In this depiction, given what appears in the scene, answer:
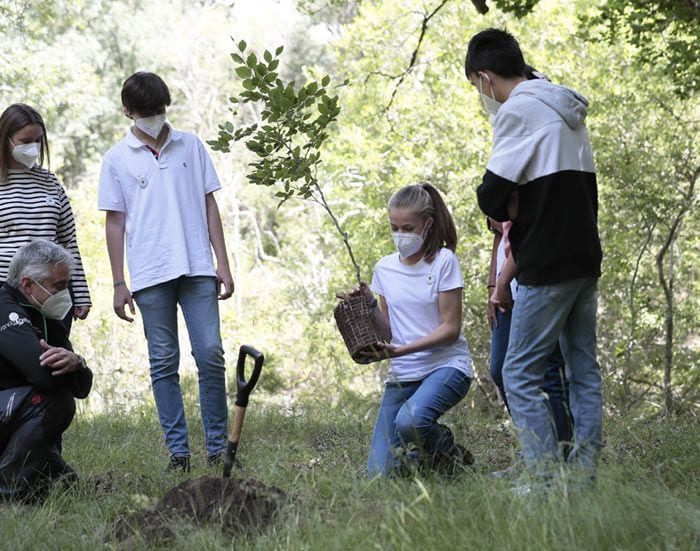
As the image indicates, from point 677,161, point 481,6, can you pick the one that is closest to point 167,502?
point 481,6

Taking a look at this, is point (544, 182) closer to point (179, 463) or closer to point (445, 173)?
point (179, 463)

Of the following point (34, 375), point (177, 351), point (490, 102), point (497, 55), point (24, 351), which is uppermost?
point (497, 55)

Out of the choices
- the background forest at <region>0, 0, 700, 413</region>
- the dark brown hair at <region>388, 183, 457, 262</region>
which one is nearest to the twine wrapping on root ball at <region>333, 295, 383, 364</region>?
the dark brown hair at <region>388, 183, 457, 262</region>

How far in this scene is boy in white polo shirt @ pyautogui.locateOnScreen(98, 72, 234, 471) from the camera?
5.05 m

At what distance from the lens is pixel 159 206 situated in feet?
16.8

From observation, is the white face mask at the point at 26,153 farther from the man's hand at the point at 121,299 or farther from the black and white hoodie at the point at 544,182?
the black and white hoodie at the point at 544,182

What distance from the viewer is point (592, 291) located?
3.86 m

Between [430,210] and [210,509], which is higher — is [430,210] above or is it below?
above

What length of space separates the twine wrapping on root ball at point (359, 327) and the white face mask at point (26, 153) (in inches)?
81.6

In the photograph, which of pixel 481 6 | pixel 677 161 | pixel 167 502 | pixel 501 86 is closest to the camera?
pixel 167 502

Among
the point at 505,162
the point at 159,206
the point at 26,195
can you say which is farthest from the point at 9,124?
the point at 505,162

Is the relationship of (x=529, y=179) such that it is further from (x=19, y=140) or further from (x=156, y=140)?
(x=19, y=140)

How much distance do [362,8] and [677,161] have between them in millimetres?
8480

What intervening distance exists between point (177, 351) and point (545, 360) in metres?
2.24
